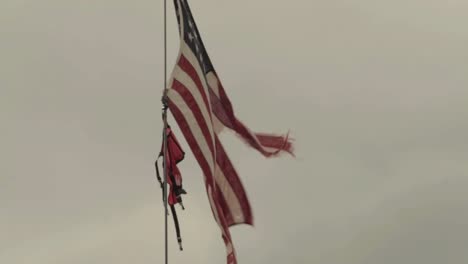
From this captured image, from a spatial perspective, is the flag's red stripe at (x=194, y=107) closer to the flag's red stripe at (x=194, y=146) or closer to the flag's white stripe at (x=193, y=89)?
the flag's white stripe at (x=193, y=89)

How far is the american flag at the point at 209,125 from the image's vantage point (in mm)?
27828

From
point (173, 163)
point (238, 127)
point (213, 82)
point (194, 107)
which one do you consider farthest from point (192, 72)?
point (238, 127)

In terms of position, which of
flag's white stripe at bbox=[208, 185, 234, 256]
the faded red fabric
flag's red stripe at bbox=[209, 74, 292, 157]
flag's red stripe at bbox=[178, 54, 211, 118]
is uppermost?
flag's red stripe at bbox=[178, 54, 211, 118]

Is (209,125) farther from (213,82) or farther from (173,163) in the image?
(213,82)

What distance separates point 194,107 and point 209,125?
69 centimetres

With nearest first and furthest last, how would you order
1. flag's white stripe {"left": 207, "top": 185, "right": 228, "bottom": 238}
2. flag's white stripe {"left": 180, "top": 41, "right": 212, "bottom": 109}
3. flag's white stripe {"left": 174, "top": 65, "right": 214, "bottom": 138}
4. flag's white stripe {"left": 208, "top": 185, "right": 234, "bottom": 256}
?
flag's white stripe {"left": 208, "top": 185, "right": 234, "bottom": 256}, flag's white stripe {"left": 207, "top": 185, "right": 228, "bottom": 238}, flag's white stripe {"left": 174, "top": 65, "right": 214, "bottom": 138}, flag's white stripe {"left": 180, "top": 41, "right": 212, "bottom": 109}

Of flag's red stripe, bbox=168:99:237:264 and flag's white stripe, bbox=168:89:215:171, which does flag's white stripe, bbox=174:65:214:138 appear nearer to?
flag's white stripe, bbox=168:89:215:171

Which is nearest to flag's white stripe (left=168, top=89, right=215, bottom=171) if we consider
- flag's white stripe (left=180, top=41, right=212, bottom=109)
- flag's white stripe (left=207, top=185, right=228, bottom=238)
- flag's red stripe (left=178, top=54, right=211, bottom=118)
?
flag's white stripe (left=207, top=185, right=228, bottom=238)

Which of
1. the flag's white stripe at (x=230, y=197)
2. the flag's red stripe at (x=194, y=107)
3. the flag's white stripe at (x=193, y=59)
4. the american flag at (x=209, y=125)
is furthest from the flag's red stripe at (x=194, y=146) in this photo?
the flag's white stripe at (x=193, y=59)

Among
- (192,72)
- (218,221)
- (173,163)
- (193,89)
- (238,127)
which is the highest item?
(192,72)

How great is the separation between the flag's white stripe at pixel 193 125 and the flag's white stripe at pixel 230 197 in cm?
84

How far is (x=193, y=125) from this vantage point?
2797 cm

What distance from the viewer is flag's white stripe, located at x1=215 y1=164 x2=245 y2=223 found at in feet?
94.2

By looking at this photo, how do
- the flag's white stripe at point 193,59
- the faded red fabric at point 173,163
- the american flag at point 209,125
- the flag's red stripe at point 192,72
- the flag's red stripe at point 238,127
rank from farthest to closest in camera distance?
the flag's red stripe at point 238,127 < the flag's white stripe at point 193,59 < the flag's red stripe at point 192,72 < the american flag at point 209,125 < the faded red fabric at point 173,163
